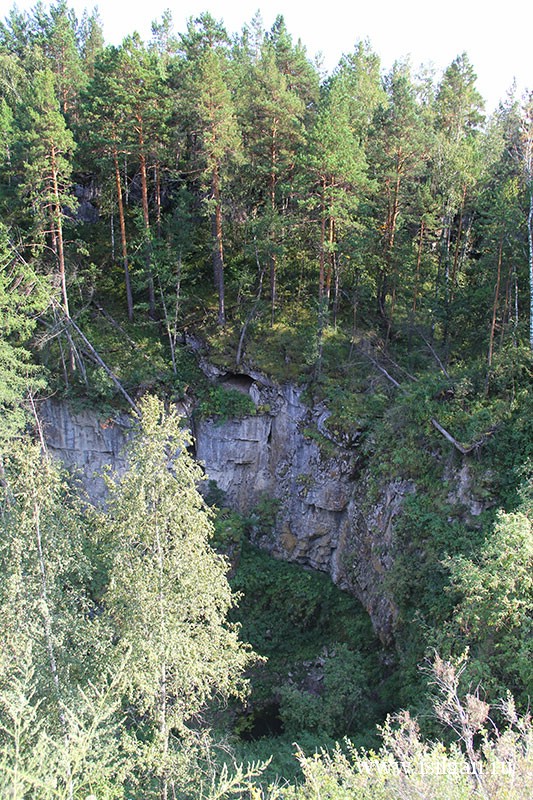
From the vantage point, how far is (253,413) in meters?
20.5

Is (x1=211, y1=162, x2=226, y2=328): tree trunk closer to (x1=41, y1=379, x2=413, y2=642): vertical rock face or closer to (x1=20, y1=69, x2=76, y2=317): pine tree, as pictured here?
(x1=41, y1=379, x2=413, y2=642): vertical rock face

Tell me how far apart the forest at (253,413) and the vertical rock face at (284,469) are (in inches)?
21.2

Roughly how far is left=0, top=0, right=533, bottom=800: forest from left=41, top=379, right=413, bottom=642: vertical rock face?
1.77 ft

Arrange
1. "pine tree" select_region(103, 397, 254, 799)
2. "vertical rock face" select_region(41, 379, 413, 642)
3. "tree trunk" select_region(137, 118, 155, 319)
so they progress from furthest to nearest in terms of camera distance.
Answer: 1. "tree trunk" select_region(137, 118, 155, 319)
2. "vertical rock face" select_region(41, 379, 413, 642)
3. "pine tree" select_region(103, 397, 254, 799)

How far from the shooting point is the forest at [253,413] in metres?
8.47

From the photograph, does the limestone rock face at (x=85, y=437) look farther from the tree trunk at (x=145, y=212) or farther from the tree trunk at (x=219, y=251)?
the tree trunk at (x=219, y=251)

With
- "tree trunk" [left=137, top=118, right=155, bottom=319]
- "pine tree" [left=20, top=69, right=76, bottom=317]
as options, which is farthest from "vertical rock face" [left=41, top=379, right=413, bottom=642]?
"pine tree" [left=20, top=69, right=76, bottom=317]

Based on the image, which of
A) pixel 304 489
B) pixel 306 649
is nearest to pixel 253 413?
pixel 304 489

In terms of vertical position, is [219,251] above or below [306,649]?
above

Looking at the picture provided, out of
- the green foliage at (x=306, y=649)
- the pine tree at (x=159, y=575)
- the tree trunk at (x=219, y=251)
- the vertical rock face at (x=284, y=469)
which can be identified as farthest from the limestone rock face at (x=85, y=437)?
the pine tree at (x=159, y=575)

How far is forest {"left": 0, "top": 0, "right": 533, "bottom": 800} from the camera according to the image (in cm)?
847

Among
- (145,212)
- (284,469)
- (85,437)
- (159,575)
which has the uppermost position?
(145,212)

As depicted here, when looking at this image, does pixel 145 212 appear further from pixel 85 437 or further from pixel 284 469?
pixel 284 469

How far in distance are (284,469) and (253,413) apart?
2.52 m
